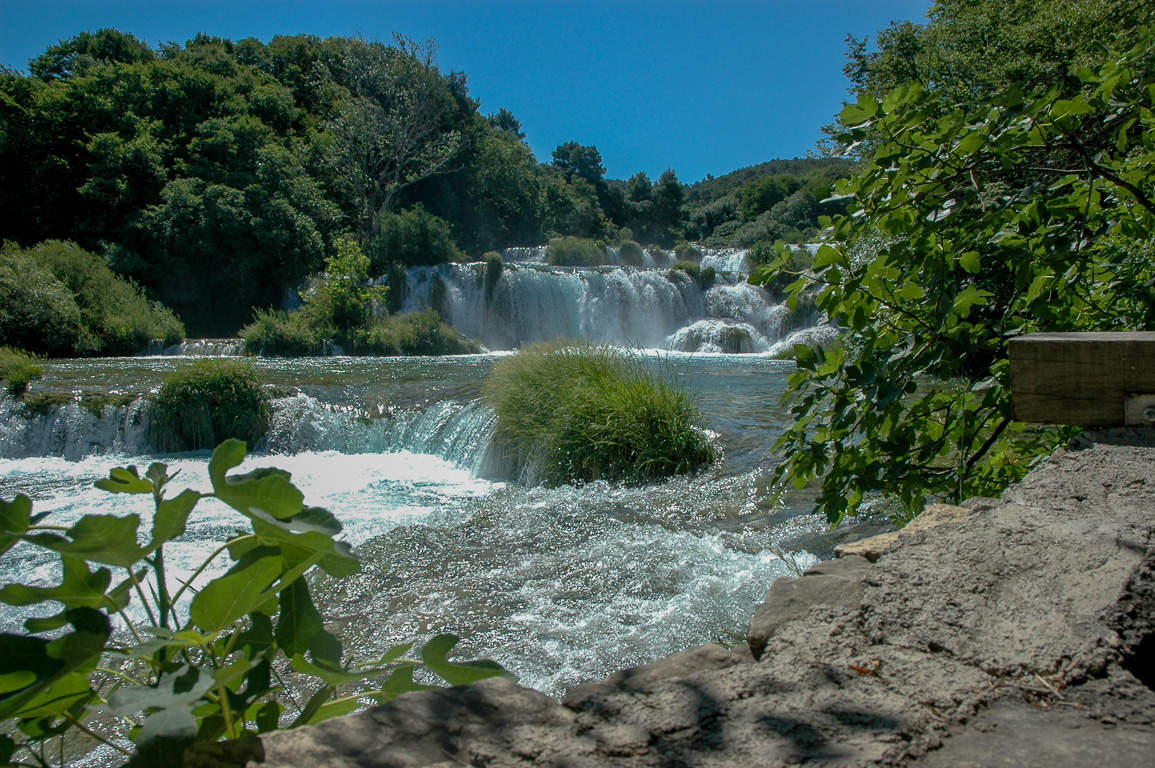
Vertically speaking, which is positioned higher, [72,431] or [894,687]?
[894,687]

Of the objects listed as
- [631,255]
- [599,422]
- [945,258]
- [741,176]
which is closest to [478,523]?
[599,422]

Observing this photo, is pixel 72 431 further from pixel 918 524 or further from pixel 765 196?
pixel 765 196

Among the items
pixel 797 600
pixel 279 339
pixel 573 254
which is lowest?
pixel 797 600

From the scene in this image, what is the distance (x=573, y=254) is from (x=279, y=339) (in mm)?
14937

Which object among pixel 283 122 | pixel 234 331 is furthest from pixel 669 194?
pixel 234 331

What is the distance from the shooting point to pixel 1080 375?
1.73 m

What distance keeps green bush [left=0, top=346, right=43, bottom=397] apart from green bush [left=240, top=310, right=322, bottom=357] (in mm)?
7360

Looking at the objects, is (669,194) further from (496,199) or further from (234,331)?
(234,331)

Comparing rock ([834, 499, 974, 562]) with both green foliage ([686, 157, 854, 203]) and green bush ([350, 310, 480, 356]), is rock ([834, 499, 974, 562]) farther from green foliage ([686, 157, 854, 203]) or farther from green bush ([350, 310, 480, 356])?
green foliage ([686, 157, 854, 203])

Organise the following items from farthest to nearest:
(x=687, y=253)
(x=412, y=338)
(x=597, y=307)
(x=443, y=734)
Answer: (x=687, y=253) < (x=597, y=307) < (x=412, y=338) < (x=443, y=734)

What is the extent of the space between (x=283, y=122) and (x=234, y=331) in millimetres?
10788

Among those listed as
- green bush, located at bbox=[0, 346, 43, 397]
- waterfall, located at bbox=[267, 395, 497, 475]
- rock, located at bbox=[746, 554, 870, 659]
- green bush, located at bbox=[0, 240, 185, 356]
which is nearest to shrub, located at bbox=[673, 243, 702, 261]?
green bush, located at bbox=[0, 240, 185, 356]

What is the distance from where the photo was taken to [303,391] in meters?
10.2

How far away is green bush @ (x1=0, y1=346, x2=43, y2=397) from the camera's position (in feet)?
31.4
